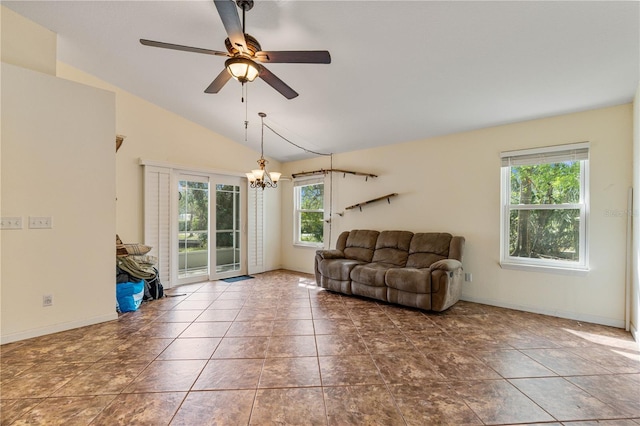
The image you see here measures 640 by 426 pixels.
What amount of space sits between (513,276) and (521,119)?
2020mm

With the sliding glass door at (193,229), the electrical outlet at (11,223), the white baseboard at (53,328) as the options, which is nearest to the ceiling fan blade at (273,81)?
the electrical outlet at (11,223)

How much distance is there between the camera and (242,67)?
2057 mm

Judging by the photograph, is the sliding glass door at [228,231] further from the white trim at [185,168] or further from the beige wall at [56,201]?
the beige wall at [56,201]

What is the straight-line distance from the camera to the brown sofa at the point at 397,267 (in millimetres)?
3562

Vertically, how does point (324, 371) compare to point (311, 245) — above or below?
below

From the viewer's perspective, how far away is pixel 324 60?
6.99 feet

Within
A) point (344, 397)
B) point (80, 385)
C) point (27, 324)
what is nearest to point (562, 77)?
point (344, 397)

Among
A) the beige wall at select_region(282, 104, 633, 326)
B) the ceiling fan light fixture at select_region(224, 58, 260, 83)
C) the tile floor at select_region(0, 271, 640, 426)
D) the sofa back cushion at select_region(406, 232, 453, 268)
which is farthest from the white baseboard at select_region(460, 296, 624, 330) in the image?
the ceiling fan light fixture at select_region(224, 58, 260, 83)

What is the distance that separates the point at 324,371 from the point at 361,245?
2841 millimetres

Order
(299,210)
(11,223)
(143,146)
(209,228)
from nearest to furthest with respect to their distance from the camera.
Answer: (11,223)
(143,146)
(209,228)
(299,210)

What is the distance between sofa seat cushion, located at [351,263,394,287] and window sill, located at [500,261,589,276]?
1516 millimetres

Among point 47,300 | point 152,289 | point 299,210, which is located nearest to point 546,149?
point 299,210

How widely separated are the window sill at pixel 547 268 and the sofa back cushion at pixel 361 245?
184cm

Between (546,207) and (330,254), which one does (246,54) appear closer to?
(330,254)
